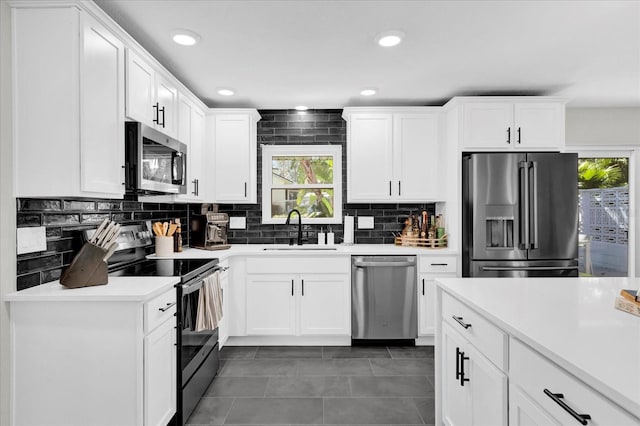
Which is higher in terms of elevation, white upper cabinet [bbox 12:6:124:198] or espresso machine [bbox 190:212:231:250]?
white upper cabinet [bbox 12:6:124:198]

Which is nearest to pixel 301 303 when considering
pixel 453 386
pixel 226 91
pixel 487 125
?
pixel 453 386

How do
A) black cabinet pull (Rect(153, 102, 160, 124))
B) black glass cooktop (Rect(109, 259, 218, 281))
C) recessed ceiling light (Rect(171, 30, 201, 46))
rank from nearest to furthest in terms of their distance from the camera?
black glass cooktop (Rect(109, 259, 218, 281)) < recessed ceiling light (Rect(171, 30, 201, 46)) < black cabinet pull (Rect(153, 102, 160, 124))

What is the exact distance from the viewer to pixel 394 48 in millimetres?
2555

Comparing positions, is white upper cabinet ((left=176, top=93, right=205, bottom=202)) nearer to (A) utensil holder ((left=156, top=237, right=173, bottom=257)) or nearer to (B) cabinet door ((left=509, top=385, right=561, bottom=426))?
(A) utensil holder ((left=156, top=237, right=173, bottom=257))

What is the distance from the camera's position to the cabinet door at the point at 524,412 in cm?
103

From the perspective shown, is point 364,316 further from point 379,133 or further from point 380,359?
point 379,133

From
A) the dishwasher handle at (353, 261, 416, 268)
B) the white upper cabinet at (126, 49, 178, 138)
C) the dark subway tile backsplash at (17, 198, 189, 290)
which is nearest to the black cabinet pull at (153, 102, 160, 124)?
the white upper cabinet at (126, 49, 178, 138)

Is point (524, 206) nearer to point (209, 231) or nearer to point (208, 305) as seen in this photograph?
point (208, 305)

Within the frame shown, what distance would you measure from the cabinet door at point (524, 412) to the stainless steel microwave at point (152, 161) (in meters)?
2.09

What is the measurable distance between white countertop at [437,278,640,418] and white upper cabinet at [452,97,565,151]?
176 centimetres

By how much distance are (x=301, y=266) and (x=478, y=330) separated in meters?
2.10

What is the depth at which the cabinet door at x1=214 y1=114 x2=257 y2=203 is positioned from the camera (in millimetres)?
3723

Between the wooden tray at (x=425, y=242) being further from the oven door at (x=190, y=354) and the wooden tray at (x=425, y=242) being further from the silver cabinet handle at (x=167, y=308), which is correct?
the silver cabinet handle at (x=167, y=308)

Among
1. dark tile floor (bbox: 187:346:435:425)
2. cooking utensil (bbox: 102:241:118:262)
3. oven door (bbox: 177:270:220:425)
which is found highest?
cooking utensil (bbox: 102:241:118:262)
